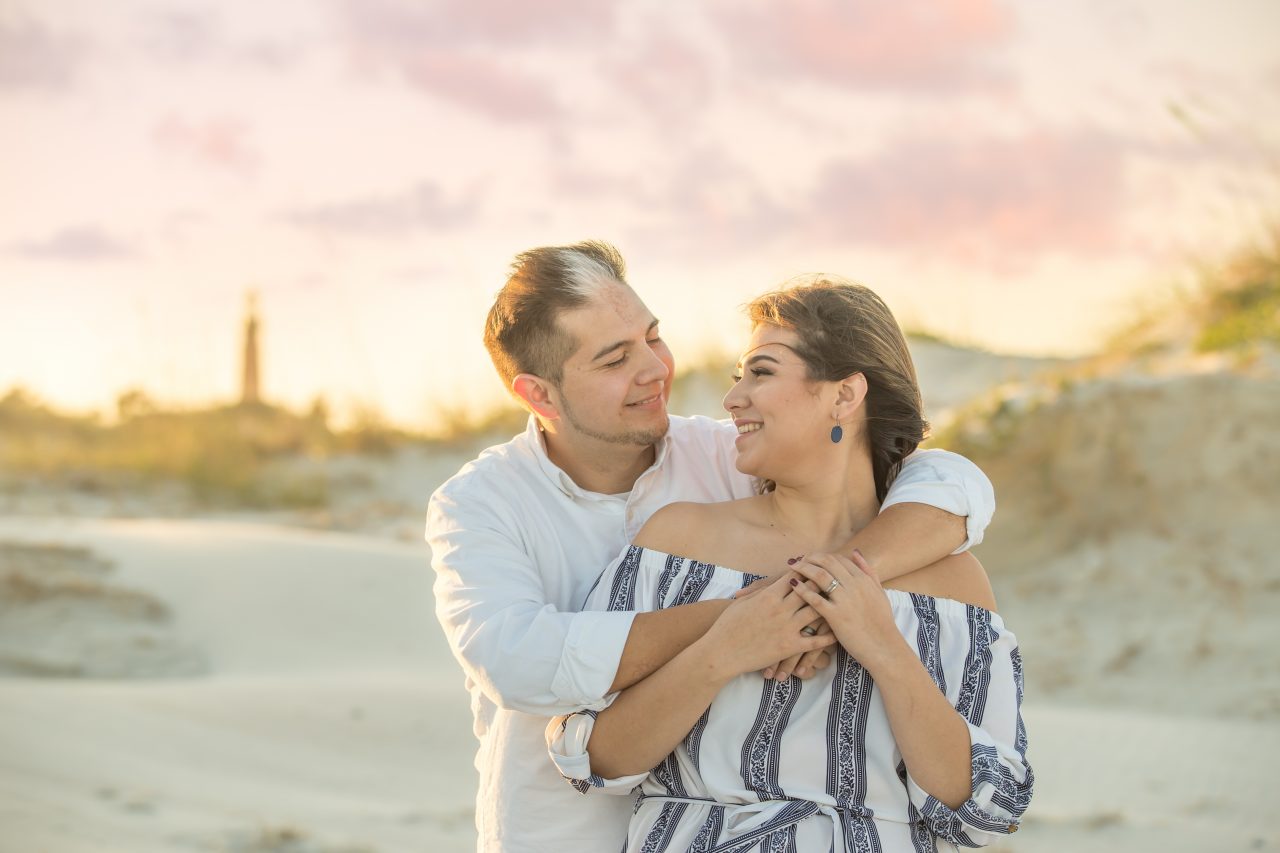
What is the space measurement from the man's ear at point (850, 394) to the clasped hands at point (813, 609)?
1.33 ft

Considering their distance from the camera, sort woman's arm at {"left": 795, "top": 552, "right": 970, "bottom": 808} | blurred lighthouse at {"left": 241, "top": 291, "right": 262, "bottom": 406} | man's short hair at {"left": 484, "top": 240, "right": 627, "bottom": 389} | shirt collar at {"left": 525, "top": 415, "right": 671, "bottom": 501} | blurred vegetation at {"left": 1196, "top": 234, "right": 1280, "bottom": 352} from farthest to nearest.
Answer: blurred lighthouse at {"left": 241, "top": 291, "right": 262, "bottom": 406}, blurred vegetation at {"left": 1196, "top": 234, "right": 1280, "bottom": 352}, man's short hair at {"left": 484, "top": 240, "right": 627, "bottom": 389}, shirt collar at {"left": 525, "top": 415, "right": 671, "bottom": 501}, woman's arm at {"left": 795, "top": 552, "right": 970, "bottom": 808}

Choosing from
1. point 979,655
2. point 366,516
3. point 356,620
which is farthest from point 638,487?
point 366,516

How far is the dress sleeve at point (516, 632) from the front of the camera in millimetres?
2814

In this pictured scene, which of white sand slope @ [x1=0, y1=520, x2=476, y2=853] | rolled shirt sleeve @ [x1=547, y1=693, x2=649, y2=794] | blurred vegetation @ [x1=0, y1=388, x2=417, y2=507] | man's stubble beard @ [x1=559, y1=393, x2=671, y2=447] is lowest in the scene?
white sand slope @ [x1=0, y1=520, x2=476, y2=853]

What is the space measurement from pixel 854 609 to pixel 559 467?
41.8 inches

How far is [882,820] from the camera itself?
2.87 meters

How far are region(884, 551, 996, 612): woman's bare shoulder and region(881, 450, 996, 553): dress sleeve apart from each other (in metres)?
0.04

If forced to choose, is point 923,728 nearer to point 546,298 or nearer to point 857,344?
point 857,344

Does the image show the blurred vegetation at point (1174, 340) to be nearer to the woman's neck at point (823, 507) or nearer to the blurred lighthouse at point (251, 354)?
the woman's neck at point (823, 507)

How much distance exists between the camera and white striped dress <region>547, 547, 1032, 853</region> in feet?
9.29

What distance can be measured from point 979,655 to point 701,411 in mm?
10749

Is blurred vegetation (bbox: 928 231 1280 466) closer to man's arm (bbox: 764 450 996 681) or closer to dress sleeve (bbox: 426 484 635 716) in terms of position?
man's arm (bbox: 764 450 996 681)

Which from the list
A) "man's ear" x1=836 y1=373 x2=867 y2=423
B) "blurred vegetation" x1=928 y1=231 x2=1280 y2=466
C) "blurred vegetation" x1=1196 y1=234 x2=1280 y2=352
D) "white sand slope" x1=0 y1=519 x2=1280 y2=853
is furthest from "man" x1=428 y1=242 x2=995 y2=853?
"blurred vegetation" x1=1196 y1=234 x2=1280 y2=352

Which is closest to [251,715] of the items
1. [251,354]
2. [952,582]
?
[952,582]
